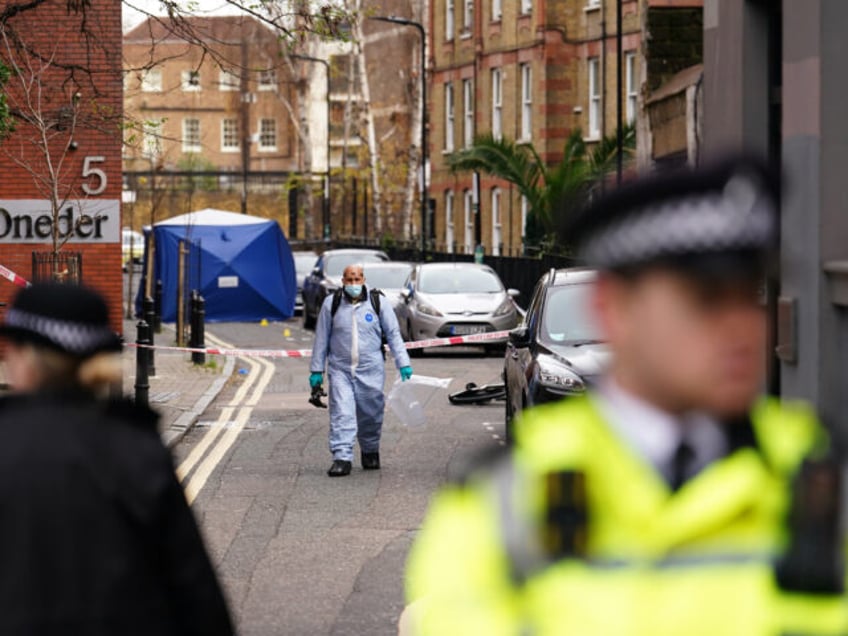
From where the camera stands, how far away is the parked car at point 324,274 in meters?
38.3

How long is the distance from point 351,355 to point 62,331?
10.2 meters

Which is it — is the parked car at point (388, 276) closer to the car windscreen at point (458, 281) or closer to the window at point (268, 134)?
the car windscreen at point (458, 281)

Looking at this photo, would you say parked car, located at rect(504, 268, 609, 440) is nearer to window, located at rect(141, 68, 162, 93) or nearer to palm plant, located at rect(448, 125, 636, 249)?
window, located at rect(141, 68, 162, 93)

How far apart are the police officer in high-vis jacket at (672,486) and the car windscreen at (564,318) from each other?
41.8ft

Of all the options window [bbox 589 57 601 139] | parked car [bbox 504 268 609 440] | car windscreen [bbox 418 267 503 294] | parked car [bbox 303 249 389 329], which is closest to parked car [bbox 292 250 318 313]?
parked car [bbox 303 249 389 329]

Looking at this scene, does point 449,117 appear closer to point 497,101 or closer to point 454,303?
point 497,101

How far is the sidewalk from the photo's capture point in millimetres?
18469

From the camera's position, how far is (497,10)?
5712 centimetres

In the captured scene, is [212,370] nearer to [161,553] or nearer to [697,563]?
[161,553]

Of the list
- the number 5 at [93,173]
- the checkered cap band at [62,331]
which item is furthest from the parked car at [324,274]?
the checkered cap band at [62,331]

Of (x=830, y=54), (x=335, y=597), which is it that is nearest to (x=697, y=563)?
(x=335, y=597)

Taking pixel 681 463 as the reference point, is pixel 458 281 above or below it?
below

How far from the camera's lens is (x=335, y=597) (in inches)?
361

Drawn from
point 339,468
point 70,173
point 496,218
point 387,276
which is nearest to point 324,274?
point 387,276
